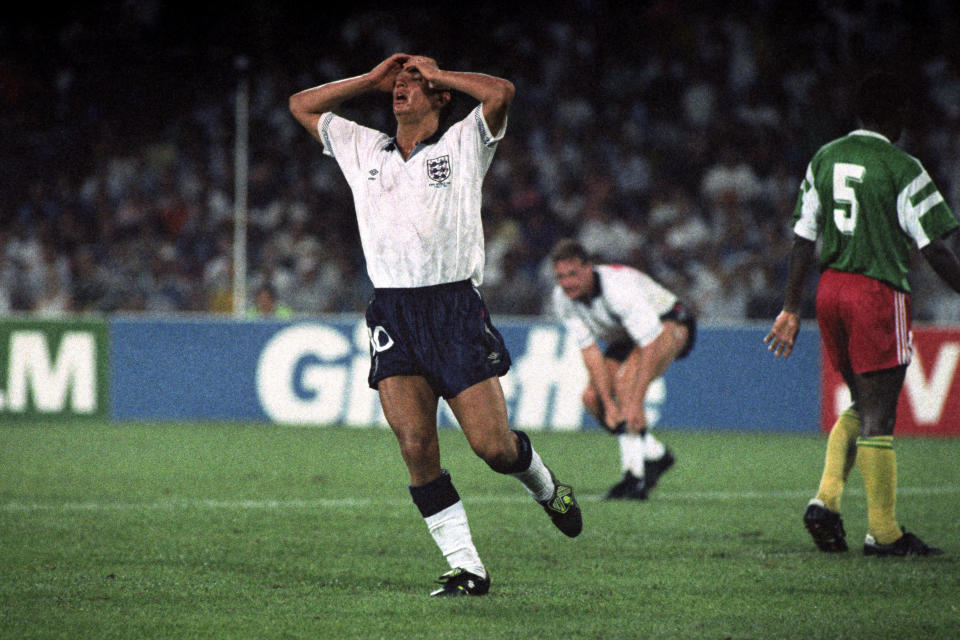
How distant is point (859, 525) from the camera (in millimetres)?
8070

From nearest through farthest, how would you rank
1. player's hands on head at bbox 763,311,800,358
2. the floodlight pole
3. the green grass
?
the green grass, player's hands on head at bbox 763,311,800,358, the floodlight pole

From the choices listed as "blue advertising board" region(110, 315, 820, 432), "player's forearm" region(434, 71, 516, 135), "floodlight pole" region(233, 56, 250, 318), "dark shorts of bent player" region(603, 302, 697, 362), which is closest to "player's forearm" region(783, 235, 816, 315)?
"player's forearm" region(434, 71, 516, 135)

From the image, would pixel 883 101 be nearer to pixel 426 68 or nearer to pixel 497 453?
pixel 426 68

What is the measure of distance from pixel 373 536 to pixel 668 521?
1.83m

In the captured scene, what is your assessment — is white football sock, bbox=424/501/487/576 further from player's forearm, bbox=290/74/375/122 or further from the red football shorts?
the red football shorts

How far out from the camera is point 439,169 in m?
5.71

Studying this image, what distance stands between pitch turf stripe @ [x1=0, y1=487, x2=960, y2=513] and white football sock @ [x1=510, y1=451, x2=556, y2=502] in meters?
3.06

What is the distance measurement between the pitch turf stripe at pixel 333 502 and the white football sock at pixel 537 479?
3.06 m

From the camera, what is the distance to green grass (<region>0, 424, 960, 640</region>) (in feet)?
16.8

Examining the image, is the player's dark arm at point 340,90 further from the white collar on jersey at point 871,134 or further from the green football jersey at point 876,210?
the white collar on jersey at point 871,134

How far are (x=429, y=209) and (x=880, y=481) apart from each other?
2673 mm

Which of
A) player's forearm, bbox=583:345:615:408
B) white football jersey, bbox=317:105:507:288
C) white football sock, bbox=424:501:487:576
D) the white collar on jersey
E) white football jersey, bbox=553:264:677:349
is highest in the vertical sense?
the white collar on jersey

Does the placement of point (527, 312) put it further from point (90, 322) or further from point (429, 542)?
point (429, 542)

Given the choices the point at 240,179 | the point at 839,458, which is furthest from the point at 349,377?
the point at 839,458
